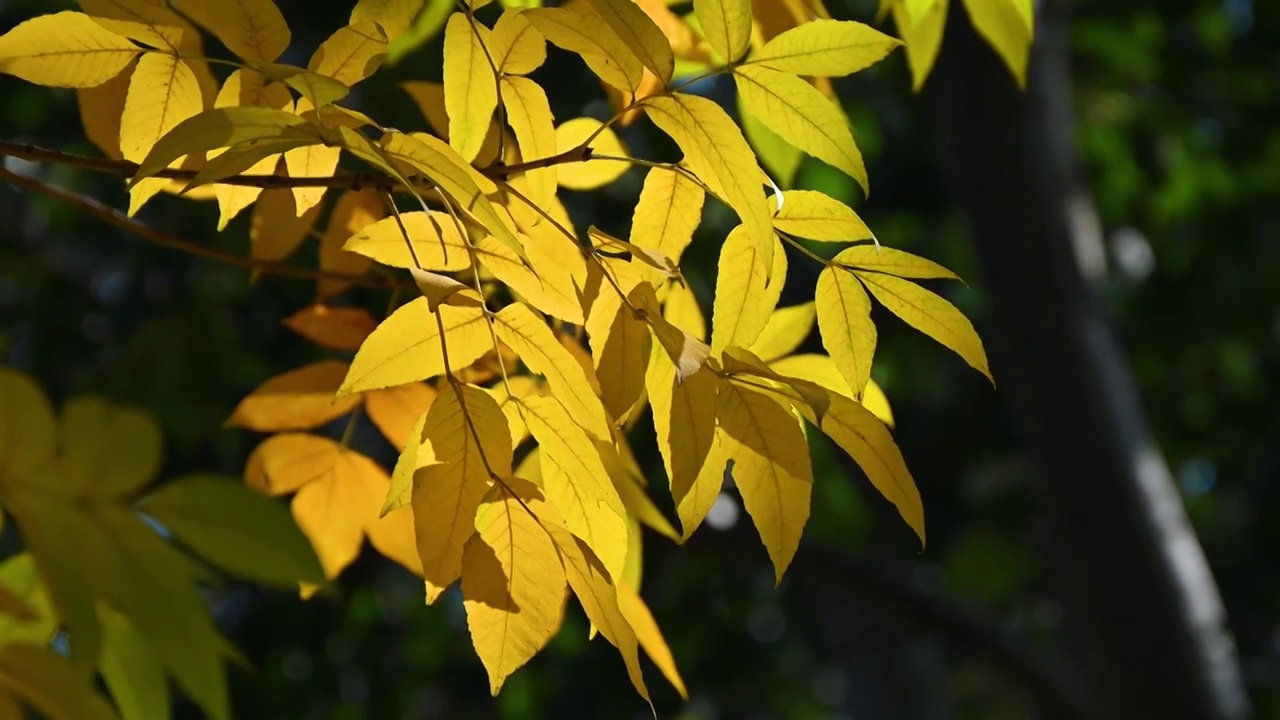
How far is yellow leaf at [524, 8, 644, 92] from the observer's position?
15.9 inches

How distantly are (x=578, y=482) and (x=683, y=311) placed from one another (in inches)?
5.1

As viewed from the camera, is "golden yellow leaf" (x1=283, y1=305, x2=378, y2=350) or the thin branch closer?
the thin branch

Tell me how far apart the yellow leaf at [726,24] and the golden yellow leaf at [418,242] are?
106 millimetres

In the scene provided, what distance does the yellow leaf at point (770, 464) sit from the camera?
1.31ft

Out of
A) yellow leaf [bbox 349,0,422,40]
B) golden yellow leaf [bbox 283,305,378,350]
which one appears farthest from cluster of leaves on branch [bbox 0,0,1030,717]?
golden yellow leaf [bbox 283,305,378,350]

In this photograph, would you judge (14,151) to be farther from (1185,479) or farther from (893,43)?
(1185,479)

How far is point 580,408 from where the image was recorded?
42 cm

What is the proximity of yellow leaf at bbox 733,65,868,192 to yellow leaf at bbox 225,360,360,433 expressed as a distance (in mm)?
253

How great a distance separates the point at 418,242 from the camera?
444 millimetres

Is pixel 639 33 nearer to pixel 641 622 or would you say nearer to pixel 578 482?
pixel 578 482

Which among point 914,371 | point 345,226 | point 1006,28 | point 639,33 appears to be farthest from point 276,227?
point 914,371

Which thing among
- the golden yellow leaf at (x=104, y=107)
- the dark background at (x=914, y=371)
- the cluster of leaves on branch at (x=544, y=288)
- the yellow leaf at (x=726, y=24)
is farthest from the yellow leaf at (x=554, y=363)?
the dark background at (x=914, y=371)

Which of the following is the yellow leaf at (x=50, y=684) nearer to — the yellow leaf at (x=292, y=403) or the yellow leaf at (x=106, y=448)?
the yellow leaf at (x=106, y=448)

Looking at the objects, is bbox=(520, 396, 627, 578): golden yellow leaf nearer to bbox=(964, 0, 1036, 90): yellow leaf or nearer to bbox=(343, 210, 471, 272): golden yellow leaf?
bbox=(343, 210, 471, 272): golden yellow leaf
